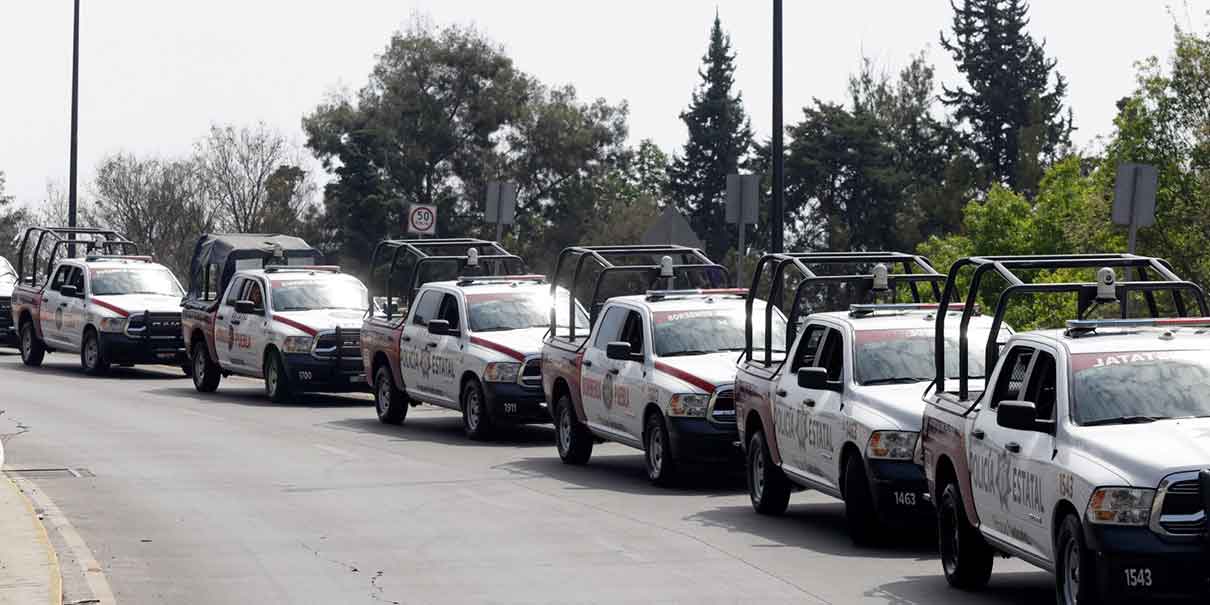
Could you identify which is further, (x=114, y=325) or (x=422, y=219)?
(x=114, y=325)

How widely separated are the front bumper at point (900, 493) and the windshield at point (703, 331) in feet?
17.4

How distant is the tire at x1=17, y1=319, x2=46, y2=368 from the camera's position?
1538 inches

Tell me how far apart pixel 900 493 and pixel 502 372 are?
31.3ft

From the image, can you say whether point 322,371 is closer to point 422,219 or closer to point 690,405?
point 422,219

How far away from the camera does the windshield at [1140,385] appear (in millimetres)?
10836

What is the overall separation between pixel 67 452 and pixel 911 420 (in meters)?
11.0

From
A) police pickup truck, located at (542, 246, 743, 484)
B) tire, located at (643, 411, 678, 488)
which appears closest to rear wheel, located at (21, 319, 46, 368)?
police pickup truck, located at (542, 246, 743, 484)

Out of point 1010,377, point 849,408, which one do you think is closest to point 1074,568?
point 1010,377

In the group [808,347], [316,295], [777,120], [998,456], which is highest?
[777,120]

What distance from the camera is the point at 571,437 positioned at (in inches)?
805

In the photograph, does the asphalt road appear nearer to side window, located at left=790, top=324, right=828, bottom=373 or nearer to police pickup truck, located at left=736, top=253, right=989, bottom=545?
police pickup truck, located at left=736, top=253, right=989, bottom=545

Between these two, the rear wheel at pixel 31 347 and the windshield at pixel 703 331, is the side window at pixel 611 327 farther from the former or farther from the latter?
the rear wheel at pixel 31 347

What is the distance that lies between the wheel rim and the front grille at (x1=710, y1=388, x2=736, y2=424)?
7638 millimetres

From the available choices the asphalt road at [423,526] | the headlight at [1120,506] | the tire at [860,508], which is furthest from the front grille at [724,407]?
the headlight at [1120,506]
